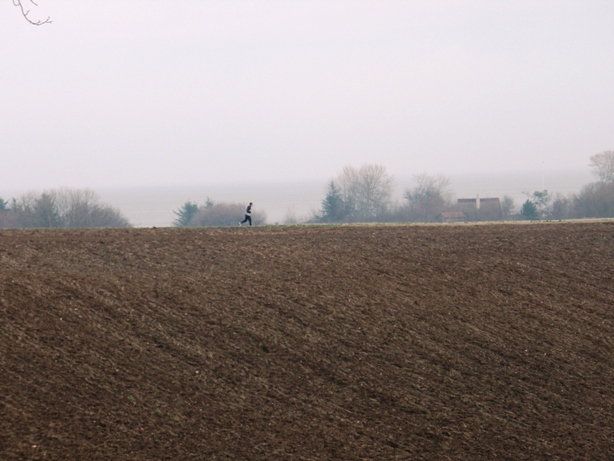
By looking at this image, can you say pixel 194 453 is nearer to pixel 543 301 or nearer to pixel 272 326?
pixel 272 326

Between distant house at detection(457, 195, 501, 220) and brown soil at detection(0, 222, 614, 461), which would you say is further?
distant house at detection(457, 195, 501, 220)

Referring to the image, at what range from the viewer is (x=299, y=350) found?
10906 millimetres

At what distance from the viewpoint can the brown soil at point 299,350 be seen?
9008 millimetres

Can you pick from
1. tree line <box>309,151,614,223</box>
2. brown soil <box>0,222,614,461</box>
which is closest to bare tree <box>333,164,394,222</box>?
tree line <box>309,151,614,223</box>

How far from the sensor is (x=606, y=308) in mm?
12953

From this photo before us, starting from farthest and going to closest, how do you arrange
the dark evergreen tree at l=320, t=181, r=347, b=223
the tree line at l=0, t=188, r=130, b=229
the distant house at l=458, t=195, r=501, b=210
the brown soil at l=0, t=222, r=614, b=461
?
the distant house at l=458, t=195, r=501, b=210
the dark evergreen tree at l=320, t=181, r=347, b=223
the tree line at l=0, t=188, r=130, b=229
the brown soil at l=0, t=222, r=614, b=461

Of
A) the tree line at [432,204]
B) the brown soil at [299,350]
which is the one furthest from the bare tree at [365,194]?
the brown soil at [299,350]

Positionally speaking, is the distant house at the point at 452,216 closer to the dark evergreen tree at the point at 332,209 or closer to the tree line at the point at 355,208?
the tree line at the point at 355,208

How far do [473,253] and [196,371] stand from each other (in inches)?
292

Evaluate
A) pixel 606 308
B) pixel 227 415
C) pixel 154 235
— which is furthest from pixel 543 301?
pixel 154 235

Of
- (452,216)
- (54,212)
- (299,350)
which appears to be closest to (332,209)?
(452,216)

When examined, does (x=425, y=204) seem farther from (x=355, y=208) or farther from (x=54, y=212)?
(x=54, y=212)

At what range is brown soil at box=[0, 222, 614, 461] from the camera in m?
9.01

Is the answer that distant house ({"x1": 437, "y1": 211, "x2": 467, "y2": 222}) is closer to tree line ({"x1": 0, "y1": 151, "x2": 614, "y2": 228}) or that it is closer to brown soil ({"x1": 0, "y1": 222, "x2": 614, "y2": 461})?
tree line ({"x1": 0, "y1": 151, "x2": 614, "y2": 228})
